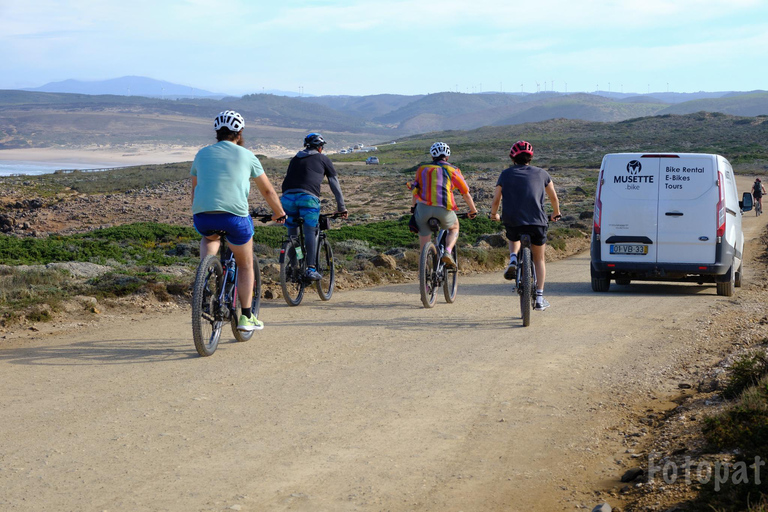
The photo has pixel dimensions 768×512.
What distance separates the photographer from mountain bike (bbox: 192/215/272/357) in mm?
7137

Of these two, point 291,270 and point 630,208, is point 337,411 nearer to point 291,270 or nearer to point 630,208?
point 291,270

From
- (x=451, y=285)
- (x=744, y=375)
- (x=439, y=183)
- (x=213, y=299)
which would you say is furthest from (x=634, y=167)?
(x=213, y=299)

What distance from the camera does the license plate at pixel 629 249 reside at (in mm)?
12625

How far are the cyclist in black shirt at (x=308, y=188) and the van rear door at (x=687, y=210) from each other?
206 inches


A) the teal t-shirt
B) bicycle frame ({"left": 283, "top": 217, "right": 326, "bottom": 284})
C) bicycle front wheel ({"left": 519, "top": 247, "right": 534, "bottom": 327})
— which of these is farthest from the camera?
bicycle frame ({"left": 283, "top": 217, "right": 326, "bottom": 284})

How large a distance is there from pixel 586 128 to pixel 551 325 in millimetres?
152856

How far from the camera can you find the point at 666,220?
41.0 ft

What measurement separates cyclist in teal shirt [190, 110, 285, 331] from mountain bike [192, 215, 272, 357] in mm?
131

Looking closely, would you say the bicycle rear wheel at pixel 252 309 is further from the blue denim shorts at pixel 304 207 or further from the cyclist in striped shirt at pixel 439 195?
the cyclist in striped shirt at pixel 439 195

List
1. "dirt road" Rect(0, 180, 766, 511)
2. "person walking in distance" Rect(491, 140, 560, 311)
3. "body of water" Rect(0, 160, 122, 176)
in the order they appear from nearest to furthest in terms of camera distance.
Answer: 1. "dirt road" Rect(0, 180, 766, 511)
2. "person walking in distance" Rect(491, 140, 560, 311)
3. "body of water" Rect(0, 160, 122, 176)

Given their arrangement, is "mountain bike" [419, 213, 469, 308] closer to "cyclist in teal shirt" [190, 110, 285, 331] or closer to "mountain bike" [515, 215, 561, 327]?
"mountain bike" [515, 215, 561, 327]

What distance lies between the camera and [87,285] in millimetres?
10938

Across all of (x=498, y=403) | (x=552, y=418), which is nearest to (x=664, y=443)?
(x=552, y=418)

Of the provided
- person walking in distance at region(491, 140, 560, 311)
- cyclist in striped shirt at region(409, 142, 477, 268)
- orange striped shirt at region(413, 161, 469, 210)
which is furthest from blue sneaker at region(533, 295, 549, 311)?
orange striped shirt at region(413, 161, 469, 210)
